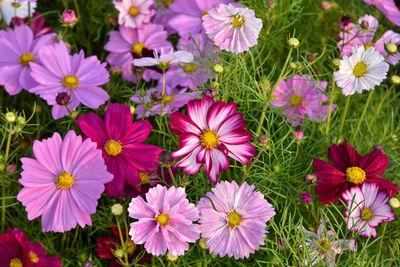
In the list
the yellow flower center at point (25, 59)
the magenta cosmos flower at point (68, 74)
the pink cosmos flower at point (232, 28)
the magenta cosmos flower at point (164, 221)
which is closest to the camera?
the magenta cosmos flower at point (164, 221)

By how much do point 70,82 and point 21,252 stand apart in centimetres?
44

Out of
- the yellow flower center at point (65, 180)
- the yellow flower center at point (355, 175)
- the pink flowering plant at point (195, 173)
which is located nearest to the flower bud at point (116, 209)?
the pink flowering plant at point (195, 173)

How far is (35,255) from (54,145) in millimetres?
200

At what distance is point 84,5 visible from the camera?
1653 mm

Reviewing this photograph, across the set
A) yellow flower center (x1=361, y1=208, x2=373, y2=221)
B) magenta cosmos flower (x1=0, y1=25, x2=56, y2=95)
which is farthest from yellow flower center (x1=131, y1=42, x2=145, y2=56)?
yellow flower center (x1=361, y1=208, x2=373, y2=221)

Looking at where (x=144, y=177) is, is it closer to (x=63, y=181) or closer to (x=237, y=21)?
(x=63, y=181)

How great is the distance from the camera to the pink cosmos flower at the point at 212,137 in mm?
891

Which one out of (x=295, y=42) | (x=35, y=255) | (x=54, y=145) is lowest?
(x=35, y=255)

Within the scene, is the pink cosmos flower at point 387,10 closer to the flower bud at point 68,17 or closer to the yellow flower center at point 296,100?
the yellow flower center at point 296,100

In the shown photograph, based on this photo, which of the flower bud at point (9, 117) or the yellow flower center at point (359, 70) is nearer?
the flower bud at point (9, 117)

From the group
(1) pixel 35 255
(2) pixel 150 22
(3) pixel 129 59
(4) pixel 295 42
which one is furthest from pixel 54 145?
(2) pixel 150 22

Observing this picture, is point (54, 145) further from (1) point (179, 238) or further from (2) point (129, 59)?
(2) point (129, 59)

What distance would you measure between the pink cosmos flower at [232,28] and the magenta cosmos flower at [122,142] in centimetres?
22

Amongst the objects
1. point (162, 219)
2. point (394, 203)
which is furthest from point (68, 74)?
point (394, 203)
